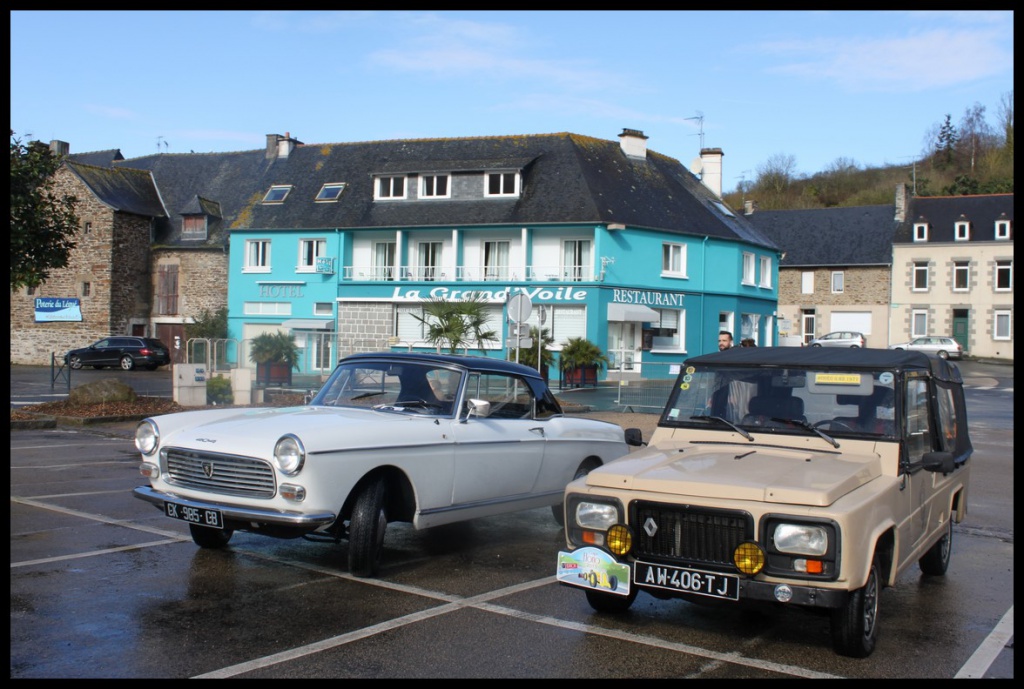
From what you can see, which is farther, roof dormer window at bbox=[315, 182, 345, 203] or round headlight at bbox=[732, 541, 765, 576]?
roof dormer window at bbox=[315, 182, 345, 203]

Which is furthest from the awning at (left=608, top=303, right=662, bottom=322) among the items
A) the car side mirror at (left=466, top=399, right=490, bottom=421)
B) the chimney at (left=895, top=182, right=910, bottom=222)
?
the car side mirror at (left=466, top=399, right=490, bottom=421)

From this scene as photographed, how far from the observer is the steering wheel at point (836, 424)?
20.4ft

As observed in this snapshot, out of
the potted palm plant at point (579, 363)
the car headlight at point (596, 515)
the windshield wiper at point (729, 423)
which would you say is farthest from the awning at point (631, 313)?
the car headlight at point (596, 515)

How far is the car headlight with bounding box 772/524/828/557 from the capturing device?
5.06m

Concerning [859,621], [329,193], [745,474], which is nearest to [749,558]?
[745,474]

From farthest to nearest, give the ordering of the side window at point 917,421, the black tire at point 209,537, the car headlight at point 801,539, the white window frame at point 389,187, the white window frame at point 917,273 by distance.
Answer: the white window frame at point 917,273
the white window frame at point 389,187
the black tire at point 209,537
the side window at point 917,421
the car headlight at point 801,539

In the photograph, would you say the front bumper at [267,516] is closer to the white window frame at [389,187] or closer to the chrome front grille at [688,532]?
the chrome front grille at [688,532]

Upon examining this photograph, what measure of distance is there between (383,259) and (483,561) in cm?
3543

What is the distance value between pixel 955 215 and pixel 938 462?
56388 millimetres

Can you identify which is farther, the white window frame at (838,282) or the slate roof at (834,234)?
the white window frame at (838,282)

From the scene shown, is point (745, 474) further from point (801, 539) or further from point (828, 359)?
point (828, 359)

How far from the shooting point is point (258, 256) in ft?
145

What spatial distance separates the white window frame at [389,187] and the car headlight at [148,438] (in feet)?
117

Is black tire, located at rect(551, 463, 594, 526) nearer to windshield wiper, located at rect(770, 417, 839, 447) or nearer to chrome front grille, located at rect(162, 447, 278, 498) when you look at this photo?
windshield wiper, located at rect(770, 417, 839, 447)
